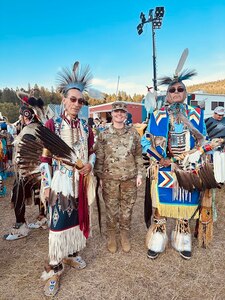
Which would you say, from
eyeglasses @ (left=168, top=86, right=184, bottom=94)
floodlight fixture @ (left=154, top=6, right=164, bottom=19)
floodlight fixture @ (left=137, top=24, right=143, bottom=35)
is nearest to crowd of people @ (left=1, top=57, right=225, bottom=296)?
eyeglasses @ (left=168, top=86, right=184, bottom=94)

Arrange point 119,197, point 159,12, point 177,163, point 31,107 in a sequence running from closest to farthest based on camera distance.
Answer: point 177,163, point 119,197, point 31,107, point 159,12

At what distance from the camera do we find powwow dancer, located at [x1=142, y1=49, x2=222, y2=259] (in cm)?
250

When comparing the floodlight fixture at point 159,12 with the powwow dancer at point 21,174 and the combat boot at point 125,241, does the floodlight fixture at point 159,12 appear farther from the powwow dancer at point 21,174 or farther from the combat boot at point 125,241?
the combat boot at point 125,241

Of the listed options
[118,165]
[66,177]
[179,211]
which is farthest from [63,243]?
[179,211]

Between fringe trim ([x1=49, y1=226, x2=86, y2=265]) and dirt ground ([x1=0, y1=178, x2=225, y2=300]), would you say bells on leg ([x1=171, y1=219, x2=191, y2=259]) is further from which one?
fringe trim ([x1=49, y1=226, x2=86, y2=265])

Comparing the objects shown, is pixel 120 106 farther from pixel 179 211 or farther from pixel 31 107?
pixel 179 211

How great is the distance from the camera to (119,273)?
2418 millimetres

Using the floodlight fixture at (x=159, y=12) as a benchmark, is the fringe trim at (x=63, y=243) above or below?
below

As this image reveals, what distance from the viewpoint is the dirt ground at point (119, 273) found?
2135mm

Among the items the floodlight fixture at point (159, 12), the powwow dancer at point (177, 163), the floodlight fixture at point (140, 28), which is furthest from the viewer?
the floodlight fixture at point (140, 28)

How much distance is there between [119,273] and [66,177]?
3.79 feet

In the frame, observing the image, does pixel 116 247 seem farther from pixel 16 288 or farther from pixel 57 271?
pixel 16 288

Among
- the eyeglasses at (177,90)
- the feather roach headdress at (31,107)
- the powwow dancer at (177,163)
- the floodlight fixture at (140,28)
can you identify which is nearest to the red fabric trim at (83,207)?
the powwow dancer at (177,163)

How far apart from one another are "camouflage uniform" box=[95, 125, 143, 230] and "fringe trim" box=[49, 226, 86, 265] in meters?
0.64
